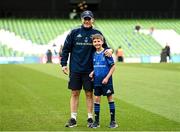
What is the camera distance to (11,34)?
59.2 metres

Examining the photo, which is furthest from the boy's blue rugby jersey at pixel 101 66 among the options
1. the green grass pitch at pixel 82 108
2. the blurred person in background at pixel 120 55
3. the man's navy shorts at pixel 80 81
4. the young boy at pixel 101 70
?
the blurred person in background at pixel 120 55

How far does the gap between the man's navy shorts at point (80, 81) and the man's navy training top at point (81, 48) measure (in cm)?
9

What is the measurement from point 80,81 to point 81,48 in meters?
0.64

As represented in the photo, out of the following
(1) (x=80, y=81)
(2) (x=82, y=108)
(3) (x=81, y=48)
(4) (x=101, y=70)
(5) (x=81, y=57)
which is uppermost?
(3) (x=81, y=48)

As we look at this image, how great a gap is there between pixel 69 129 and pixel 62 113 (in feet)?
7.71

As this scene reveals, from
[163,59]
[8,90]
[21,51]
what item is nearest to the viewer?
[8,90]

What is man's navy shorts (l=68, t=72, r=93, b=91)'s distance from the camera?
1038cm

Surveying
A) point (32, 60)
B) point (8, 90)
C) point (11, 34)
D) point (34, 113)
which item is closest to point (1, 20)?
point (11, 34)

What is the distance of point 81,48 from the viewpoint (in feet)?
34.0

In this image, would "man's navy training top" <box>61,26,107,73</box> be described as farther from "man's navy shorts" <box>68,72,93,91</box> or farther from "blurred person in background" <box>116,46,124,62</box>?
"blurred person in background" <box>116,46,124,62</box>

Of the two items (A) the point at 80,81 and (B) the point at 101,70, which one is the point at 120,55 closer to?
A: (A) the point at 80,81

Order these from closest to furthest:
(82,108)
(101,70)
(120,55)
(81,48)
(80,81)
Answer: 1. (101,70)
2. (81,48)
3. (80,81)
4. (82,108)
5. (120,55)

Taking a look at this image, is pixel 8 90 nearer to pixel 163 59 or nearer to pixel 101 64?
pixel 101 64

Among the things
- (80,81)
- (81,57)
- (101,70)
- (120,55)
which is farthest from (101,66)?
(120,55)
